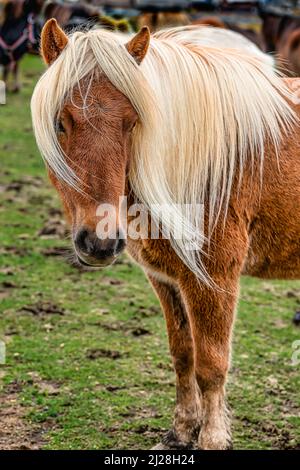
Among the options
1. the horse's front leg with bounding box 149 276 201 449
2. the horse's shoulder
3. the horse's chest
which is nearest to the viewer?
the horse's chest

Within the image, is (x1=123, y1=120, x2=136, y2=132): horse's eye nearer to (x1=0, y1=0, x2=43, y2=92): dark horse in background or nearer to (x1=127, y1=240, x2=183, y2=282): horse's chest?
(x1=127, y1=240, x2=183, y2=282): horse's chest

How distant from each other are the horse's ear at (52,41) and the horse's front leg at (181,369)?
46.3 inches

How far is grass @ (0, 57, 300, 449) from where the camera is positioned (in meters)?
3.46

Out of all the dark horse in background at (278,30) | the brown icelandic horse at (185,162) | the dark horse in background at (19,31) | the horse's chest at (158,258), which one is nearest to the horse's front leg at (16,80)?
the dark horse in background at (19,31)

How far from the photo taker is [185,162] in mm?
2707

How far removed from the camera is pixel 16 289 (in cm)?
518

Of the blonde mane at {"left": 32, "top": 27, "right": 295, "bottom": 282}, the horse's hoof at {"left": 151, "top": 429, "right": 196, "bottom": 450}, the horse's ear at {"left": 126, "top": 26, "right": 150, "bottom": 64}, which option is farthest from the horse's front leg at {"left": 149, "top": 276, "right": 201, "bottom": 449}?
the horse's ear at {"left": 126, "top": 26, "right": 150, "bottom": 64}

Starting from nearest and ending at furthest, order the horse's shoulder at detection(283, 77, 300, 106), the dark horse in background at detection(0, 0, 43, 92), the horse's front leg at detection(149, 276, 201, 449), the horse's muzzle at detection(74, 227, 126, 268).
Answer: the horse's muzzle at detection(74, 227, 126, 268)
the horse's shoulder at detection(283, 77, 300, 106)
the horse's front leg at detection(149, 276, 201, 449)
the dark horse in background at detection(0, 0, 43, 92)

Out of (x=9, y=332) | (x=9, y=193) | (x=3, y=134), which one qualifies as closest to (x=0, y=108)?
(x=3, y=134)

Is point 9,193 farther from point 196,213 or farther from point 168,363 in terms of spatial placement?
point 196,213

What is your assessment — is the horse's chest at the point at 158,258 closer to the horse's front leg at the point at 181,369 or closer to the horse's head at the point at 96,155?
the horse's front leg at the point at 181,369

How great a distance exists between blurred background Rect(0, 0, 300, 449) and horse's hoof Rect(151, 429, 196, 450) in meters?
0.07

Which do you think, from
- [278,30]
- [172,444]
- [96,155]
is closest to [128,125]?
[96,155]

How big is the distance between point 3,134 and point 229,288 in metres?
7.91
